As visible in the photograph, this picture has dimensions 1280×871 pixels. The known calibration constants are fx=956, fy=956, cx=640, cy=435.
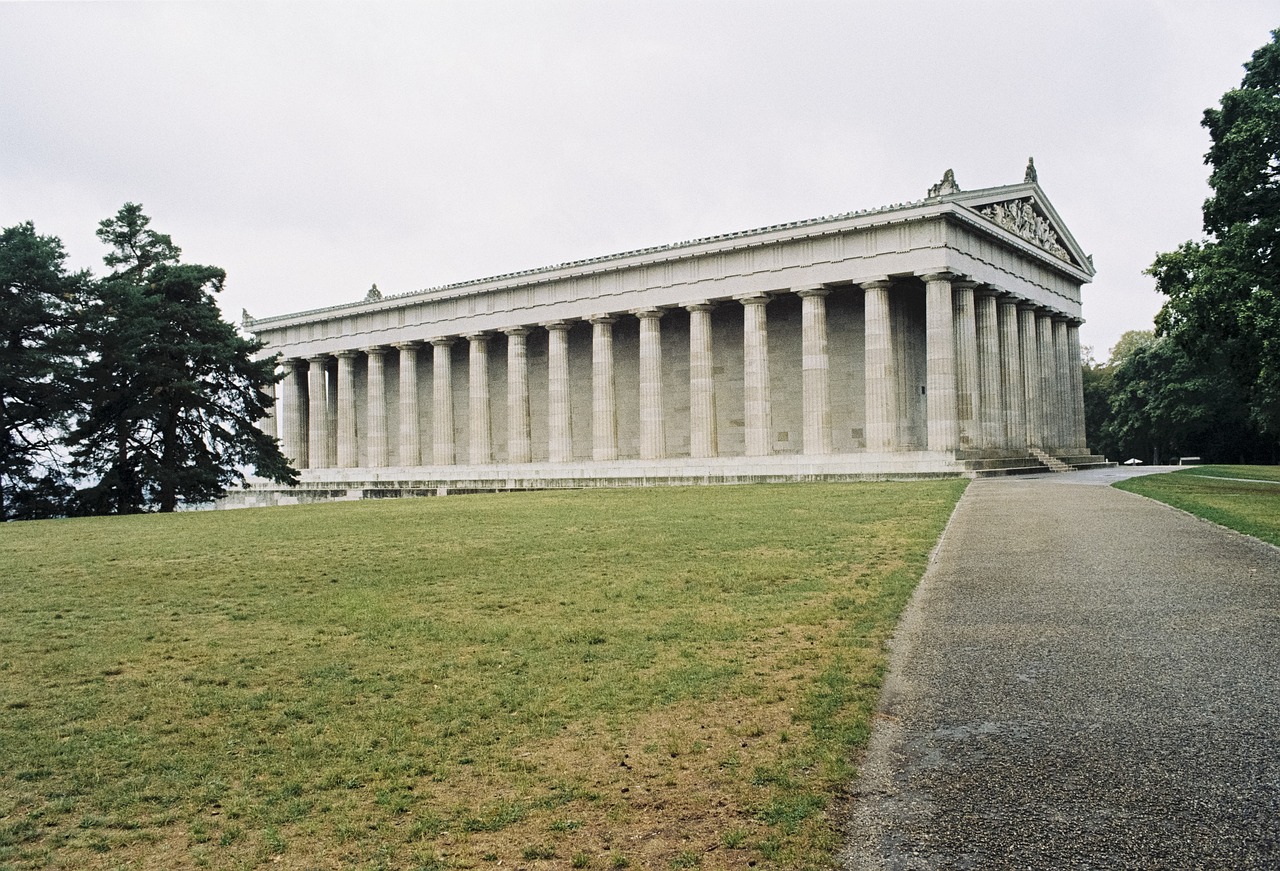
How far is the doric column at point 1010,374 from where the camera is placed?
55625 mm

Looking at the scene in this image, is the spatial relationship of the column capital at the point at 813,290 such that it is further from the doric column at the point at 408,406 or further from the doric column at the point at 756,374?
the doric column at the point at 408,406

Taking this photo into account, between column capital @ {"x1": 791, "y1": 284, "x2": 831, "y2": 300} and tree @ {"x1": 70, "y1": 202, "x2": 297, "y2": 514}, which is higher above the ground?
column capital @ {"x1": 791, "y1": 284, "x2": 831, "y2": 300}

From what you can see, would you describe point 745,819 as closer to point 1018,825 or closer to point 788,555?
point 1018,825

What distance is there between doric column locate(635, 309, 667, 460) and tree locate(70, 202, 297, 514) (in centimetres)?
2087

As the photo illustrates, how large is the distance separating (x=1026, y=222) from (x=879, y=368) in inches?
625

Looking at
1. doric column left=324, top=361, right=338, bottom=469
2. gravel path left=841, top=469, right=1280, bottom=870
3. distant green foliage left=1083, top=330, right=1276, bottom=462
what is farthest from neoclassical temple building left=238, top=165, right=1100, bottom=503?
gravel path left=841, top=469, right=1280, bottom=870

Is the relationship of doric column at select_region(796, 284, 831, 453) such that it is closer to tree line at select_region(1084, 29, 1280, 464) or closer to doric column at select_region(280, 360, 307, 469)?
tree line at select_region(1084, 29, 1280, 464)

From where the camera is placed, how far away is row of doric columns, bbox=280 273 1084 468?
49656 mm

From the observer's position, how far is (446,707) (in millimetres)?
8898

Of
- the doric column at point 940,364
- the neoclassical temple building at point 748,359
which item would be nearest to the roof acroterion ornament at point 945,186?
the neoclassical temple building at point 748,359

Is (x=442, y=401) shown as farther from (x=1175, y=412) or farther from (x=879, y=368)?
(x=1175, y=412)

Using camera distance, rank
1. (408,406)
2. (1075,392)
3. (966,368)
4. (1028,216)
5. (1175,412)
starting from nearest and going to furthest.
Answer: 1. (966,368)
2. (1028,216)
3. (1075,392)
4. (408,406)
5. (1175,412)

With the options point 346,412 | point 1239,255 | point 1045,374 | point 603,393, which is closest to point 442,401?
point 346,412

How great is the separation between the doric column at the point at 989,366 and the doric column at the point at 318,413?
50.1m
